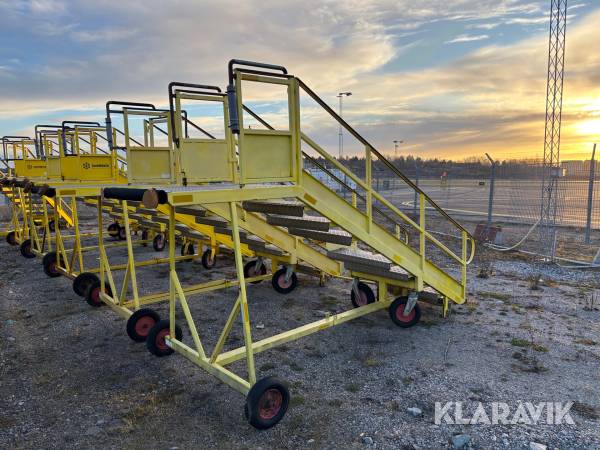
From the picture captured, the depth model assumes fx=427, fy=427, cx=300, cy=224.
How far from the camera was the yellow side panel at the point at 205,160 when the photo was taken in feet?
19.8

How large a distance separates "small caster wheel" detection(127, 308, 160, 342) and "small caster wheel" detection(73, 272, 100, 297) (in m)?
2.27

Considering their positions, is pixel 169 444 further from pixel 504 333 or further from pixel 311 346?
pixel 504 333

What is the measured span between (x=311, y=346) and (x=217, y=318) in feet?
6.10

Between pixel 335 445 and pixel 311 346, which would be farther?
pixel 311 346

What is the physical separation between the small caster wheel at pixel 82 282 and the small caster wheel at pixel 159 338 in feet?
9.22

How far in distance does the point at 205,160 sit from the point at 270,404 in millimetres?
3681

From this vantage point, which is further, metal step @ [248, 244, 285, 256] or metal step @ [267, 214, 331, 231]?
metal step @ [248, 244, 285, 256]

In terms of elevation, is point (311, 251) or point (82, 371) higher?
point (311, 251)

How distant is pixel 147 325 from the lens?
231 inches

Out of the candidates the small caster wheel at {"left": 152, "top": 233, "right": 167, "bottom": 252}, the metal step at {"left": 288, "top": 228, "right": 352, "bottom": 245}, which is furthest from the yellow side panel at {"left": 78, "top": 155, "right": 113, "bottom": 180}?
the metal step at {"left": 288, "top": 228, "right": 352, "bottom": 245}

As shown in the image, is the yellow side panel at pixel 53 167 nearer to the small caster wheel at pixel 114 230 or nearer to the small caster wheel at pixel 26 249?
the small caster wheel at pixel 26 249

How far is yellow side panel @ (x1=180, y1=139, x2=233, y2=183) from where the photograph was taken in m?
6.04

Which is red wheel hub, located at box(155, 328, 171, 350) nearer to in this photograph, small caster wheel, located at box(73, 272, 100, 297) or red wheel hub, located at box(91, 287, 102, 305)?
red wheel hub, located at box(91, 287, 102, 305)

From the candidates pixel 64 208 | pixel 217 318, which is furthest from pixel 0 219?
pixel 217 318
